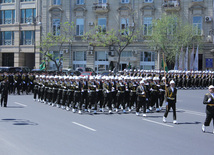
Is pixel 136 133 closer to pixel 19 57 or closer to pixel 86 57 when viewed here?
pixel 86 57

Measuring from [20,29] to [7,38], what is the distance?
2729 millimetres

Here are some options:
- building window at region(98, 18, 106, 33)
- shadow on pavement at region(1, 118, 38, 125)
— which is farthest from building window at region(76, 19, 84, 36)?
shadow on pavement at region(1, 118, 38, 125)

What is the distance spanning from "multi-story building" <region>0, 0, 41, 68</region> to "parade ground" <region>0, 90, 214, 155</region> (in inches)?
1385

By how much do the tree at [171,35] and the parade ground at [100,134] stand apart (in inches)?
1016

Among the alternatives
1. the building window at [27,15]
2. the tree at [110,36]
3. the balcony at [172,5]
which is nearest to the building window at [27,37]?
the building window at [27,15]

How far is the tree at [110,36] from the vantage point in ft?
148

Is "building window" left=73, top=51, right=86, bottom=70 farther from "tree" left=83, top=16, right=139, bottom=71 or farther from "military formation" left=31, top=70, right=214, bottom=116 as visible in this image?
"military formation" left=31, top=70, right=214, bottom=116

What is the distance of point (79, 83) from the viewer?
18.2 meters

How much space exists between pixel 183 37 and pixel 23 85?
71.6 feet

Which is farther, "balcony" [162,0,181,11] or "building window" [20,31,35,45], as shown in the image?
"building window" [20,31,35,45]

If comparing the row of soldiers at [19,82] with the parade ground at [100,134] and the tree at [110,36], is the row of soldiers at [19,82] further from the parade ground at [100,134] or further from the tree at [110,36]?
the tree at [110,36]

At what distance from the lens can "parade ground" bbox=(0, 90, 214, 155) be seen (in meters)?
9.80

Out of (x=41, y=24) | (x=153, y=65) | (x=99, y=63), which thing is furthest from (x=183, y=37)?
(x=41, y=24)

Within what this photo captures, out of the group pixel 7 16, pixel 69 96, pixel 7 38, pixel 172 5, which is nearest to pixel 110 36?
pixel 172 5
